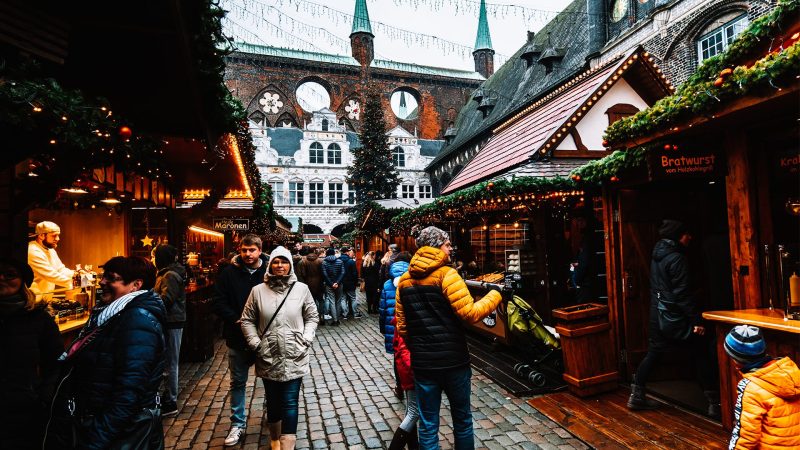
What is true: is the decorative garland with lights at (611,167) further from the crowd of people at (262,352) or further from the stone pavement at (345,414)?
the stone pavement at (345,414)

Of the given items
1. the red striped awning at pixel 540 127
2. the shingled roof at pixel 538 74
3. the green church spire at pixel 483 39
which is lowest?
the red striped awning at pixel 540 127

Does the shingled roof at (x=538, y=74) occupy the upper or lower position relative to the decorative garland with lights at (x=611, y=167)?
upper

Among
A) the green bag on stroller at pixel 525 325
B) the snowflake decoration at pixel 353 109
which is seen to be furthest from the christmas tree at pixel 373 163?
the green bag on stroller at pixel 525 325

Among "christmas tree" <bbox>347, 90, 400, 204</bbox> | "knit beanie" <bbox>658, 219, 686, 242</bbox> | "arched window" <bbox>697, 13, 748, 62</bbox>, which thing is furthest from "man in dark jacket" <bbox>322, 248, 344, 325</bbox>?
"christmas tree" <bbox>347, 90, 400, 204</bbox>

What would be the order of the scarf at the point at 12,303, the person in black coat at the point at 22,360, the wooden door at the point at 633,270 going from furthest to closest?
the wooden door at the point at 633,270
the scarf at the point at 12,303
the person in black coat at the point at 22,360

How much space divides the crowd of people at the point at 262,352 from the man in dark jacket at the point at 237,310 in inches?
0.4

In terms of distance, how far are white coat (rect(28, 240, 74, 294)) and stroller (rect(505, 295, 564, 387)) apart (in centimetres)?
540

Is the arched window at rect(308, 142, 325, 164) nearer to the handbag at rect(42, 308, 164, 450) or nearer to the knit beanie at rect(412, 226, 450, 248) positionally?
the knit beanie at rect(412, 226, 450, 248)

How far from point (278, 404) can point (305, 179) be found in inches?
1360

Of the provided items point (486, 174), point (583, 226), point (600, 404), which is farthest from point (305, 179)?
point (600, 404)

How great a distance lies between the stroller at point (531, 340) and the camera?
5680mm

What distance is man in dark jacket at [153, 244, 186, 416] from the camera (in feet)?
15.5

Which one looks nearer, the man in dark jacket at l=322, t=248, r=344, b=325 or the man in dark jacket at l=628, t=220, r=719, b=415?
the man in dark jacket at l=628, t=220, r=719, b=415

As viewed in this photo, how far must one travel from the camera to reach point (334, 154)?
38188mm
